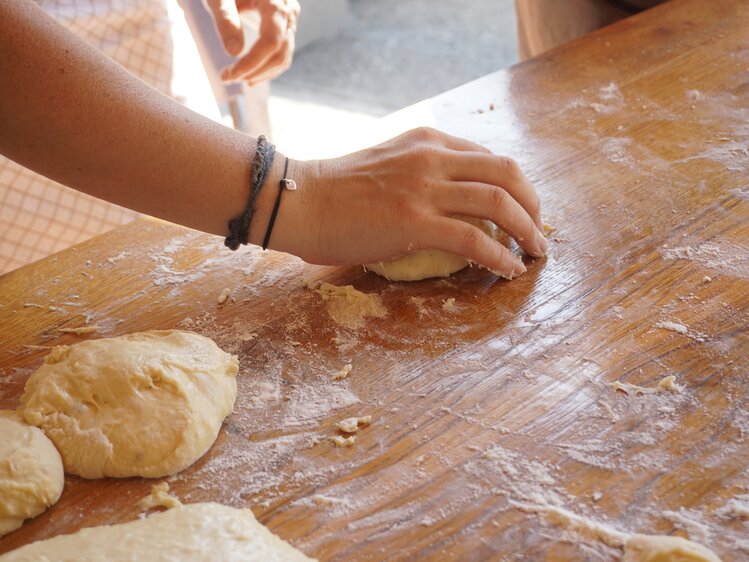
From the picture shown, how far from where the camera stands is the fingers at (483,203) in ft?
4.33

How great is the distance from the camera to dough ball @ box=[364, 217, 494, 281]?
4.50ft

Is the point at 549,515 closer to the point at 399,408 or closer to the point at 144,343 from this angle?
the point at 399,408

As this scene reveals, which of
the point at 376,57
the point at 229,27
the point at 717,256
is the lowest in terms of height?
the point at 376,57

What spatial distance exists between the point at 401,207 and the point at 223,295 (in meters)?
0.35

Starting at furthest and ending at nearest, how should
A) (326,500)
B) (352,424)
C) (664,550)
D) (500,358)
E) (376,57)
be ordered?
(376,57) < (500,358) < (352,424) < (326,500) < (664,550)

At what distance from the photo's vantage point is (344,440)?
42.4 inches

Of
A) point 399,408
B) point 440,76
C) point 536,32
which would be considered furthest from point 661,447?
point 440,76

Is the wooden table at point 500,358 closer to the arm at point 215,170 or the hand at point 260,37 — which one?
the arm at point 215,170

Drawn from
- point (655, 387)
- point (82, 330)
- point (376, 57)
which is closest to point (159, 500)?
point (82, 330)

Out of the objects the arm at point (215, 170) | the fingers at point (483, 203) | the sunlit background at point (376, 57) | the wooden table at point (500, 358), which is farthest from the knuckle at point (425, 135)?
the sunlit background at point (376, 57)

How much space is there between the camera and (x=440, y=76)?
4582 mm

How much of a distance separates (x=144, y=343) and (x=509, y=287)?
1.98ft

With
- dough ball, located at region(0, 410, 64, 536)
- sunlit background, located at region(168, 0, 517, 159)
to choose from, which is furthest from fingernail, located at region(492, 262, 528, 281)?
sunlit background, located at region(168, 0, 517, 159)

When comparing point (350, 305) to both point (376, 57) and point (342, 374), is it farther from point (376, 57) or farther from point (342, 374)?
point (376, 57)
